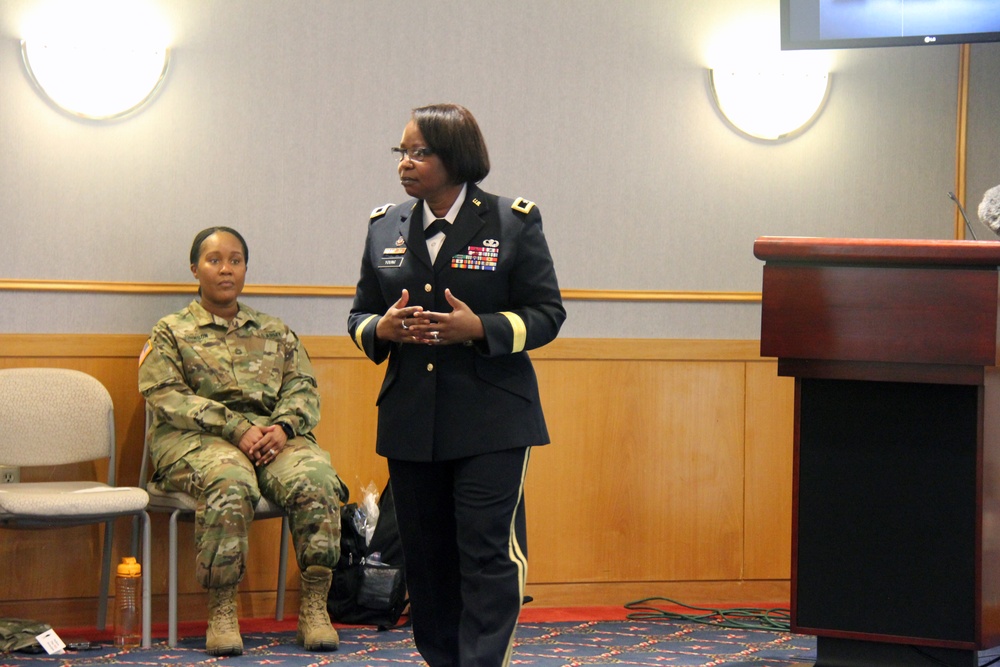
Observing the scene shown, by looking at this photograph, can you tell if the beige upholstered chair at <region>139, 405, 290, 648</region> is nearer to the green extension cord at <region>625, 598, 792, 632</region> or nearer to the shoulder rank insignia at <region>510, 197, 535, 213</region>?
the green extension cord at <region>625, 598, 792, 632</region>

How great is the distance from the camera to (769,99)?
487 centimetres

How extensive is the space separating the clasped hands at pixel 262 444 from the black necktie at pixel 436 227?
4.78 feet

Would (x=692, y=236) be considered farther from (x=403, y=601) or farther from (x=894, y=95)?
(x=403, y=601)

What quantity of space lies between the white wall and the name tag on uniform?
1695mm

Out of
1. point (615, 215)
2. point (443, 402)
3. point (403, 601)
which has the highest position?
point (615, 215)

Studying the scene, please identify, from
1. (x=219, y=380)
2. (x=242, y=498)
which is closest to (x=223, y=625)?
(x=242, y=498)

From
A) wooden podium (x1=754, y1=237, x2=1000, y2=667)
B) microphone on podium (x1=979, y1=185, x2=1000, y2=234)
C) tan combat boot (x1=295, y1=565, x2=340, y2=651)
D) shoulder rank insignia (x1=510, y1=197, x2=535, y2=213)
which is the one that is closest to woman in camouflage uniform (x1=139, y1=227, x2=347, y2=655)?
tan combat boot (x1=295, y1=565, x2=340, y2=651)

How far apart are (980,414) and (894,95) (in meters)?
2.72

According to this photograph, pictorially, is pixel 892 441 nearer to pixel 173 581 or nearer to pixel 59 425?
pixel 173 581

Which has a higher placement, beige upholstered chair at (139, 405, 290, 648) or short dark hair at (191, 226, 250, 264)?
short dark hair at (191, 226, 250, 264)

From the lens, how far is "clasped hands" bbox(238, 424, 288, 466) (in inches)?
161

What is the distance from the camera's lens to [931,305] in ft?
8.20

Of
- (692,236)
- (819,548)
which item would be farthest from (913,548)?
(692,236)

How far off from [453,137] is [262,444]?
5.39ft
